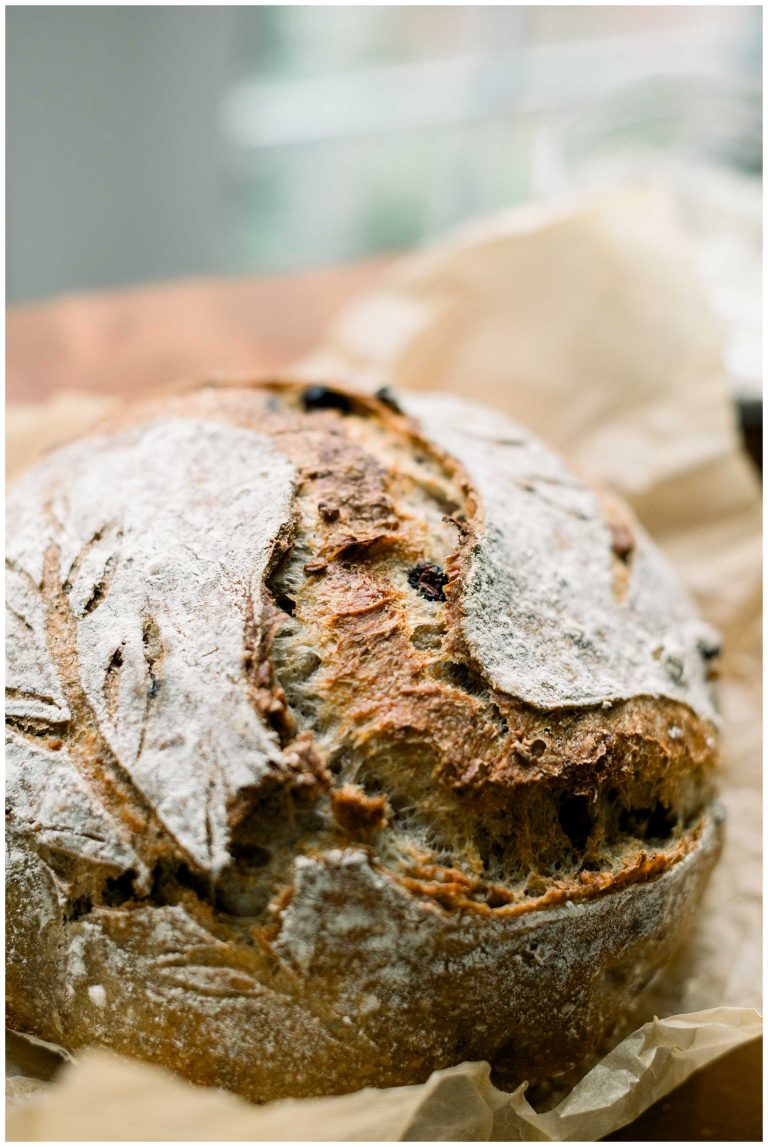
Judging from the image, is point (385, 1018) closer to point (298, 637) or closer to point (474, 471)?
point (298, 637)

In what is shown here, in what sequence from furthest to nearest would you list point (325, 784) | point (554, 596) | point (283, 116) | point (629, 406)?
point (283, 116) → point (629, 406) → point (554, 596) → point (325, 784)

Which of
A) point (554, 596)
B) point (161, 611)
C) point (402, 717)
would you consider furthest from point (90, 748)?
point (554, 596)

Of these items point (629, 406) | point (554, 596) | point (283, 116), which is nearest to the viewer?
point (554, 596)

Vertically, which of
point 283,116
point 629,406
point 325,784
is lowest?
point 325,784

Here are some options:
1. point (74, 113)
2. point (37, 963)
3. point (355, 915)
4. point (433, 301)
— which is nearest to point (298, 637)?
point (355, 915)

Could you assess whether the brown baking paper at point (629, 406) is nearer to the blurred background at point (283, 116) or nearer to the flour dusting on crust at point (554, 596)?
the flour dusting on crust at point (554, 596)

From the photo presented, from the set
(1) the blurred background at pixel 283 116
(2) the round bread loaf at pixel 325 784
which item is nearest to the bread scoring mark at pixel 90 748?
(2) the round bread loaf at pixel 325 784

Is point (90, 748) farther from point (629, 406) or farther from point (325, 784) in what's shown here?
point (629, 406)

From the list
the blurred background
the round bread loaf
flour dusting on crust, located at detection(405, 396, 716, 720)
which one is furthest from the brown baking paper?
the blurred background
